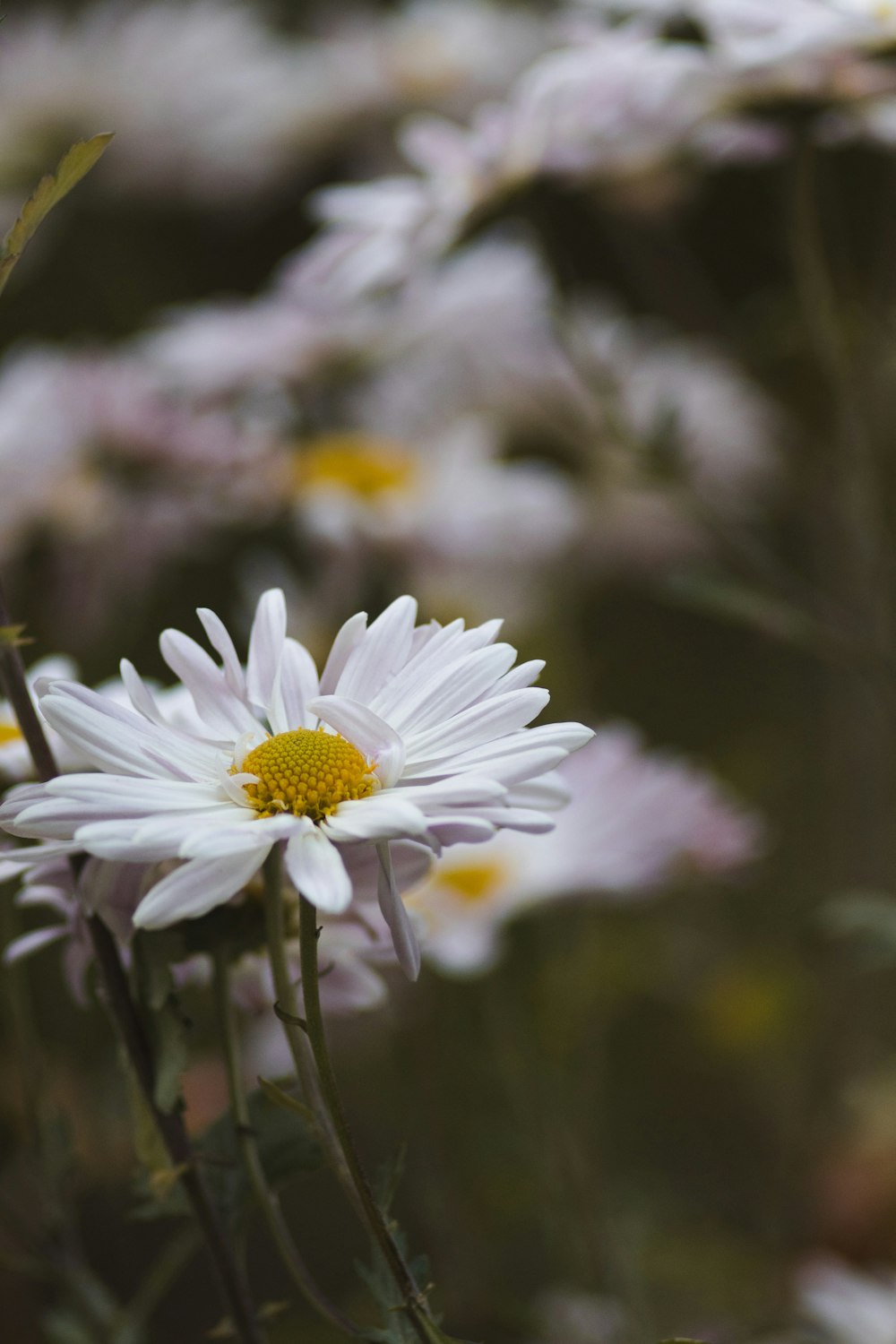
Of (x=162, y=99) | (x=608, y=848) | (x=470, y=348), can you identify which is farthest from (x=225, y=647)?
(x=162, y=99)

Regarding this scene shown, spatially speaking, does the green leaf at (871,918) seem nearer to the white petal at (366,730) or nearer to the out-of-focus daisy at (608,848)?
the out-of-focus daisy at (608,848)

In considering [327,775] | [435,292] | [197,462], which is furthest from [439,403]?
[327,775]

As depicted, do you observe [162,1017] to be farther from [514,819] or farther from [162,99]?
[162,99]

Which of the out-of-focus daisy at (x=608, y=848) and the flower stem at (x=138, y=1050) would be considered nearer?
the flower stem at (x=138, y=1050)

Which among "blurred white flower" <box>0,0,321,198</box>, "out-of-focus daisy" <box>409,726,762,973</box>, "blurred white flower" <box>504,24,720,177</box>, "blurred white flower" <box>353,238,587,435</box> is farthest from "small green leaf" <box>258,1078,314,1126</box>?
"blurred white flower" <box>0,0,321,198</box>

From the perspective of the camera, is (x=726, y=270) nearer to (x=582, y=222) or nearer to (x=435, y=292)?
(x=582, y=222)

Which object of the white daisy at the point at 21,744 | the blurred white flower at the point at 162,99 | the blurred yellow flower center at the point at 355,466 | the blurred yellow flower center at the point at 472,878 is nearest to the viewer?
the white daisy at the point at 21,744

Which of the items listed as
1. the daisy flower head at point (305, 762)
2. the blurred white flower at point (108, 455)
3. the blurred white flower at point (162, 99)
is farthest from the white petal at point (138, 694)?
the blurred white flower at point (162, 99)
